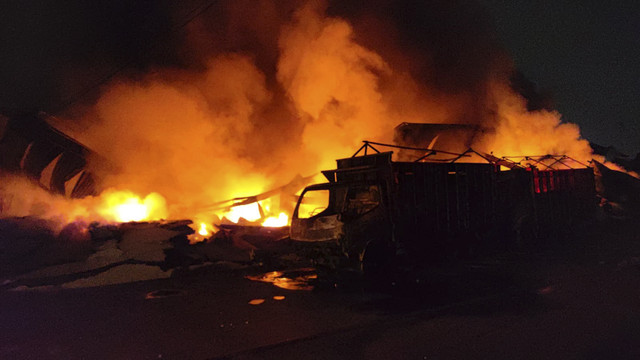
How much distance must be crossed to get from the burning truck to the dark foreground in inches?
33.5

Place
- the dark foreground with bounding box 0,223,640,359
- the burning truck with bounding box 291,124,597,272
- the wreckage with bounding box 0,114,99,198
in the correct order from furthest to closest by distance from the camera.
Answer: the wreckage with bounding box 0,114,99,198
the burning truck with bounding box 291,124,597,272
the dark foreground with bounding box 0,223,640,359

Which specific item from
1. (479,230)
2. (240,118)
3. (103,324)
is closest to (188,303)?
(103,324)

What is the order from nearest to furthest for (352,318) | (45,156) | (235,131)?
(352,318) → (45,156) → (235,131)

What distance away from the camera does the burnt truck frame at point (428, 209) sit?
24.9 feet

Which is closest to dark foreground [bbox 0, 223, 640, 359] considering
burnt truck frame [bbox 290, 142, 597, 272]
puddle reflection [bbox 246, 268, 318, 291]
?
puddle reflection [bbox 246, 268, 318, 291]

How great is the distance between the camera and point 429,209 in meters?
9.05

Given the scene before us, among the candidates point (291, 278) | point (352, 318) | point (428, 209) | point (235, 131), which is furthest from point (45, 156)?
point (352, 318)

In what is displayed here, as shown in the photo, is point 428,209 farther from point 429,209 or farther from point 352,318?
point 352,318

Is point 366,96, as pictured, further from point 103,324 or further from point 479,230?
point 103,324

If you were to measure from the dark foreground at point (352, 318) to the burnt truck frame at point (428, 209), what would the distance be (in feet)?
2.78

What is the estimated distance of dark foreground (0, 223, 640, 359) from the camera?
4359 mm

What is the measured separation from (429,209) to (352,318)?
14.1 ft

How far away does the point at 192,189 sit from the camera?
55.5 ft

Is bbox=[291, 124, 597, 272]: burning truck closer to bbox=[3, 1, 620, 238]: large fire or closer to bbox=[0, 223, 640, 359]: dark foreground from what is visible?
bbox=[0, 223, 640, 359]: dark foreground
